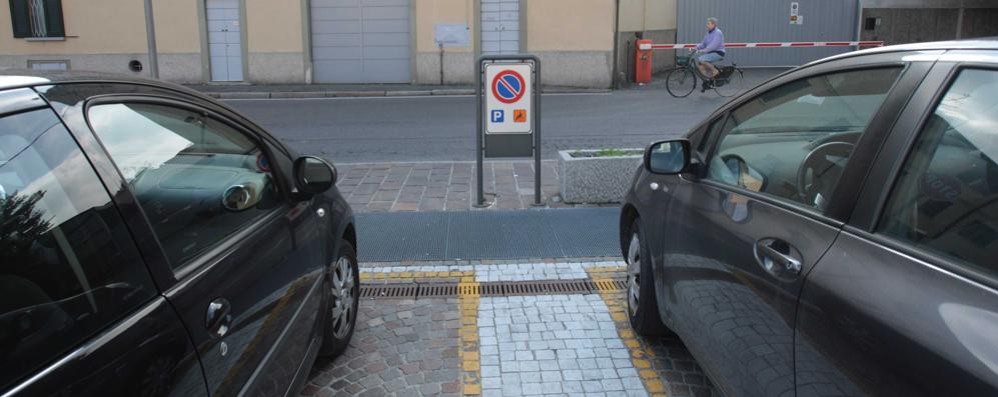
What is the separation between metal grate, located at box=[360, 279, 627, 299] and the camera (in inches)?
197

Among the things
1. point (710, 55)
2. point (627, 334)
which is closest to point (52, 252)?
point (627, 334)

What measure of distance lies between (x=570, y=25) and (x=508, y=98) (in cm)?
1206

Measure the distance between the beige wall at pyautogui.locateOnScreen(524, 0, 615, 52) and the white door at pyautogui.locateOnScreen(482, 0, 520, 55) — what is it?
33cm

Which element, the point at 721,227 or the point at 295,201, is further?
the point at 295,201

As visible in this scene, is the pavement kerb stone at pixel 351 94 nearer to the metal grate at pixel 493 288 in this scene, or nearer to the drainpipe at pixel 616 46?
the drainpipe at pixel 616 46

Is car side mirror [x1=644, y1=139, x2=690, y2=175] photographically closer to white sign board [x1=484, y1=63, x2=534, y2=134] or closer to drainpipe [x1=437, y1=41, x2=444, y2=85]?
white sign board [x1=484, y1=63, x2=534, y2=134]

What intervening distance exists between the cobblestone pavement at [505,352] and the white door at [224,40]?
616 inches

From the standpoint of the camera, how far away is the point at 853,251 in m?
2.18

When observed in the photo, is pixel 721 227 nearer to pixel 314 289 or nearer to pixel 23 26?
pixel 314 289

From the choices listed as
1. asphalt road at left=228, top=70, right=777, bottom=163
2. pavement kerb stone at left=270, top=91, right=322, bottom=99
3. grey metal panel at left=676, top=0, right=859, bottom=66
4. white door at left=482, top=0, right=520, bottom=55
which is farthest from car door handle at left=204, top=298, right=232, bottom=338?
grey metal panel at left=676, top=0, right=859, bottom=66

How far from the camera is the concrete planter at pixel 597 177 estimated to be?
7.14 meters

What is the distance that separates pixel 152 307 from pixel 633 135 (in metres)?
9.90

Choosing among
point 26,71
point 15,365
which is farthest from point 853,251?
point 26,71

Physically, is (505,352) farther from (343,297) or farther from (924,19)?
(924,19)
